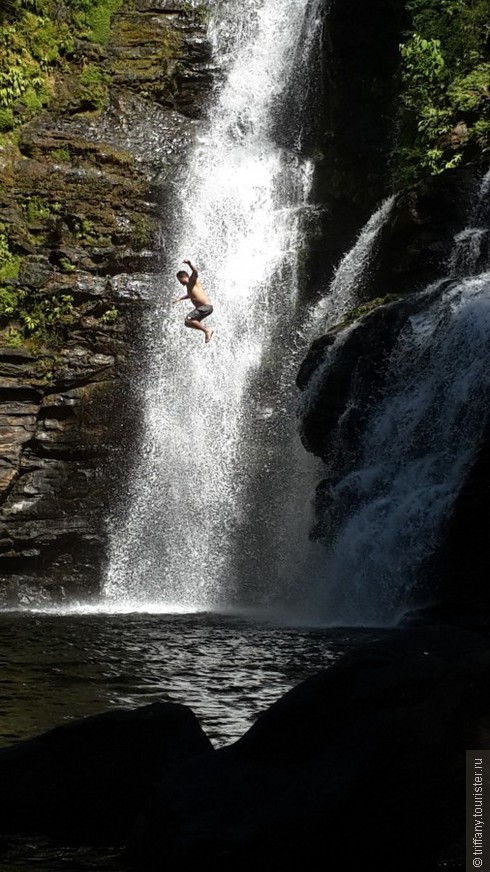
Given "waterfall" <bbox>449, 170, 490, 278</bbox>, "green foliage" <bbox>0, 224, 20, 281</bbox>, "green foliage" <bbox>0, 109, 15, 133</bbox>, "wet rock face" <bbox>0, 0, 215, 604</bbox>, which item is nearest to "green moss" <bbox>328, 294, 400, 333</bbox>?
"waterfall" <bbox>449, 170, 490, 278</bbox>

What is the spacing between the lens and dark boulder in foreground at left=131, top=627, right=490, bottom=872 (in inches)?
167

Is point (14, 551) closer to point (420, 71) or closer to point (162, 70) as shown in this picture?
point (162, 70)

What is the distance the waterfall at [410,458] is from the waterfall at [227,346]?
345cm

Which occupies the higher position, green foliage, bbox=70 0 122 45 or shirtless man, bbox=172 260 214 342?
green foliage, bbox=70 0 122 45

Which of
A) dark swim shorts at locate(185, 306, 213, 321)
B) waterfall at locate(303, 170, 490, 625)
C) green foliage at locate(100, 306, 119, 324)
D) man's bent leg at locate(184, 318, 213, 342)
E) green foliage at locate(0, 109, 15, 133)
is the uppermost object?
green foliage at locate(0, 109, 15, 133)

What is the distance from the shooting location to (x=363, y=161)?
65.2ft

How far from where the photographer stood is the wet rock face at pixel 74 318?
17.5 metres

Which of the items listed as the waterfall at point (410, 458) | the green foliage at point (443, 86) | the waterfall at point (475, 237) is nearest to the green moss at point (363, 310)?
the waterfall at point (410, 458)

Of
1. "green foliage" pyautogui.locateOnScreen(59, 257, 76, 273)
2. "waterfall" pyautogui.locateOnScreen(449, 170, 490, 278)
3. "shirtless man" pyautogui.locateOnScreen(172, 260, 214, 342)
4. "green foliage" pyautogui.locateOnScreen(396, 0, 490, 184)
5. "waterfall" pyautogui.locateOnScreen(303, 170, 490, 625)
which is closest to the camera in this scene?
"waterfall" pyautogui.locateOnScreen(303, 170, 490, 625)

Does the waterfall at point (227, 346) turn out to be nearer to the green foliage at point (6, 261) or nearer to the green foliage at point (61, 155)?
the green foliage at point (61, 155)

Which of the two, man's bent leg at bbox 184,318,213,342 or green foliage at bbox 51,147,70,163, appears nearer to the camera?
man's bent leg at bbox 184,318,213,342

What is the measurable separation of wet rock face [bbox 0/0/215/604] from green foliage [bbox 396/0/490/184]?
472 centimetres

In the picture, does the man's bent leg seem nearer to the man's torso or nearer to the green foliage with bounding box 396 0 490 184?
the man's torso

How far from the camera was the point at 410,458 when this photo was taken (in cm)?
1355
